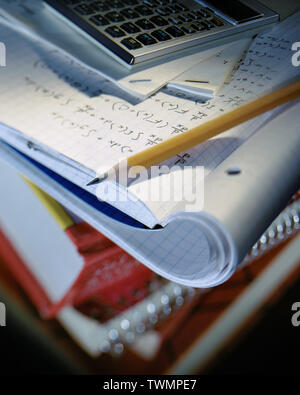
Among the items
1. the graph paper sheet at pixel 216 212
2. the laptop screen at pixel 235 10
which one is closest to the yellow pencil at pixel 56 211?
the graph paper sheet at pixel 216 212

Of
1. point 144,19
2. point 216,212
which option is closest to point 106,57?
point 144,19

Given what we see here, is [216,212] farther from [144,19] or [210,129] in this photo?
[144,19]

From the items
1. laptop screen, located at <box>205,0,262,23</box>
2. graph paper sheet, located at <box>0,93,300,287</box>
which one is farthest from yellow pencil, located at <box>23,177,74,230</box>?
laptop screen, located at <box>205,0,262,23</box>

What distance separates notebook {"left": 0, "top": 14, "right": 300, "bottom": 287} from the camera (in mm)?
165

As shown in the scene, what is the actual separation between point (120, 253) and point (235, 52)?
0.58ft

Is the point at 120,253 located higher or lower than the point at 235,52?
lower

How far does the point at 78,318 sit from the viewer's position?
31 centimetres

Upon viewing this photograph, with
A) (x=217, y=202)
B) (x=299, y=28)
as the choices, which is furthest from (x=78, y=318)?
Answer: (x=299, y=28)

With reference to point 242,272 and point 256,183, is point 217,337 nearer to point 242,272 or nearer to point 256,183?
point 242,272

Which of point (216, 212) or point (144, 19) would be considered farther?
point (144, 19)

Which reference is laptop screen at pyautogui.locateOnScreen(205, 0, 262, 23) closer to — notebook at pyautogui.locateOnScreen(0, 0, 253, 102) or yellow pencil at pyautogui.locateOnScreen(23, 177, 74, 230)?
notebook at pyautogui.locateOnScreen(0, 0, 253, 102)

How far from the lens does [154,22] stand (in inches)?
11.4

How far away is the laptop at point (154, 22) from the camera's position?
0.87ft

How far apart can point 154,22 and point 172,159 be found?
14 cm
